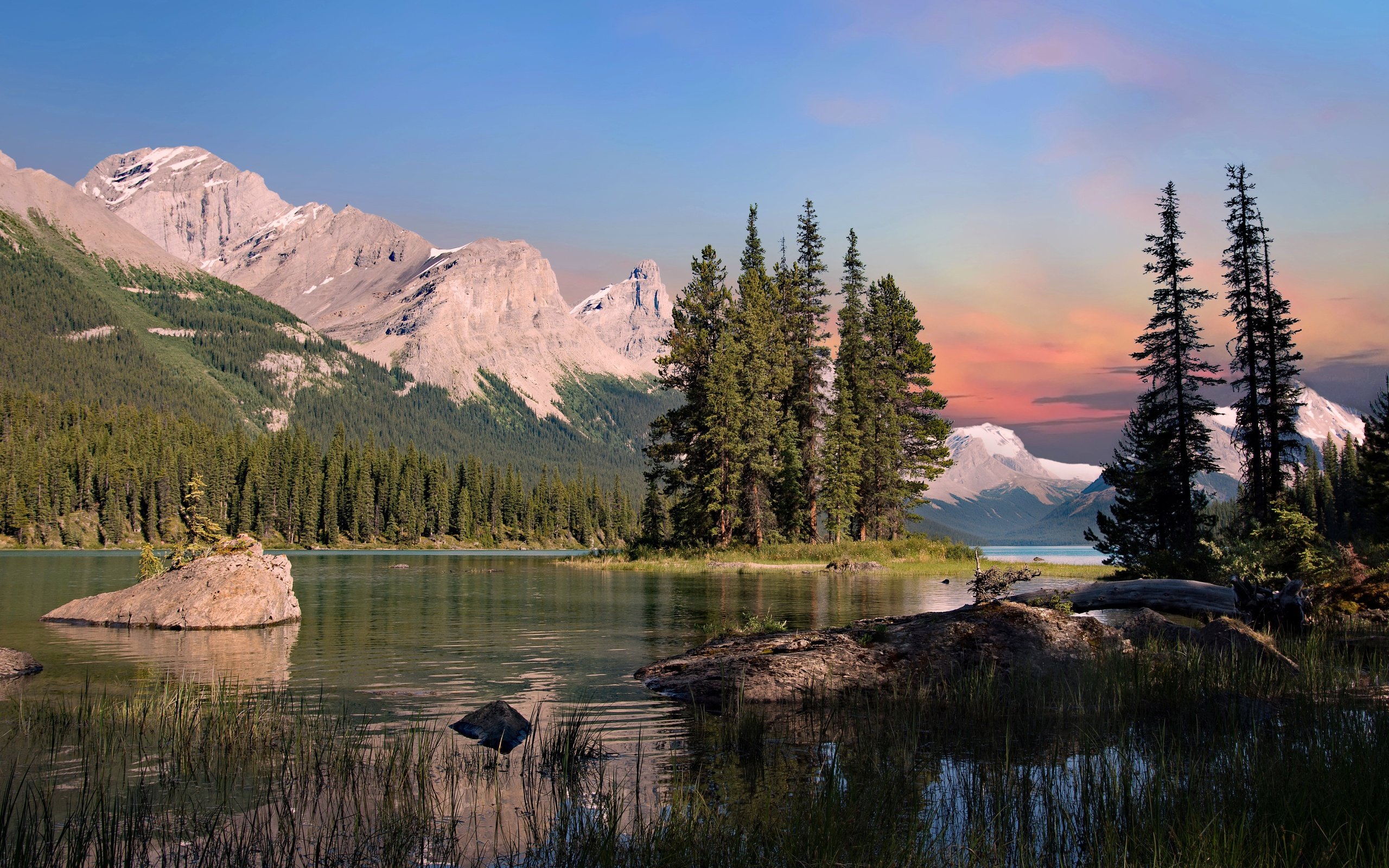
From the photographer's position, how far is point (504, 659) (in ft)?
63.5

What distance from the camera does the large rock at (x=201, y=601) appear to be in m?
25.9

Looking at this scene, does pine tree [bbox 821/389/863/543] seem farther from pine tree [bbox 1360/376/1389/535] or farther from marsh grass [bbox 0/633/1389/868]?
marsh grass [bbox 0/633/1389/868]

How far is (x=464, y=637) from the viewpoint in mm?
23984

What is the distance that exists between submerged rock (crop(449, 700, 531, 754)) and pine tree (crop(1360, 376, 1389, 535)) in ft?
155

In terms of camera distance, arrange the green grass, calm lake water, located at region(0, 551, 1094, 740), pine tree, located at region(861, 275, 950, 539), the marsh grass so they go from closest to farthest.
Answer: the marsh grass < calm lake water, located at region(0, 551, 1094, 740) < the green grass < pine tree, located at region(861, 275, 950, 539)

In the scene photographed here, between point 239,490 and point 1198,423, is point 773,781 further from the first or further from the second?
point 239,490

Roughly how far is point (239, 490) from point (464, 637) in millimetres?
158208

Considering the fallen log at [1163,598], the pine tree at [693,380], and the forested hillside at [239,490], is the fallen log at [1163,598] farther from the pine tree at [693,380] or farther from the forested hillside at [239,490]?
the forested hillside at [239,490]

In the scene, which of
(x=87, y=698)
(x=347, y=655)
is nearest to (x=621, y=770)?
(x=87, y=698)

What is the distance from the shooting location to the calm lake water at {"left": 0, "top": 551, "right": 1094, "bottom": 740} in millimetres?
15320

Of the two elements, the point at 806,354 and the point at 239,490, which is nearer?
the point at 806,354

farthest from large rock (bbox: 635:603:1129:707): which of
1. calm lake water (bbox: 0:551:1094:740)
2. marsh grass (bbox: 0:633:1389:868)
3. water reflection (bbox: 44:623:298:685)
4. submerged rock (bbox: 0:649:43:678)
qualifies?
submerged rock (bbox: 0:649:43:678)

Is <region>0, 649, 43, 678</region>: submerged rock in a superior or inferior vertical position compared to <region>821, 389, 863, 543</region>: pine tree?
inferior

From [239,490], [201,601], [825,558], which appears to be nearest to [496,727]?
[201,601]
